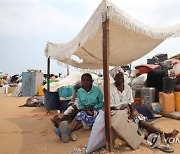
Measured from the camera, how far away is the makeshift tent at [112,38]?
359cm

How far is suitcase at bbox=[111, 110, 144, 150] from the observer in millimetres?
3668

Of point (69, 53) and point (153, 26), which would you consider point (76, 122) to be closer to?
point (69, 53)

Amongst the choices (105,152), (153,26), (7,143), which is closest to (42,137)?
(7,143)

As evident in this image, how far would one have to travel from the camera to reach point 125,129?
3689mm

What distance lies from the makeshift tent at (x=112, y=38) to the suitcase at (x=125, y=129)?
0.14 m

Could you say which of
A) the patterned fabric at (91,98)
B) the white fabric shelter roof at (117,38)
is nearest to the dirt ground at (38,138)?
the patterned fabric at (91,98)

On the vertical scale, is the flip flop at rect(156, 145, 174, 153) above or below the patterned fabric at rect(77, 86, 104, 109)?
below

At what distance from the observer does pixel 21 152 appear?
3.94 meters

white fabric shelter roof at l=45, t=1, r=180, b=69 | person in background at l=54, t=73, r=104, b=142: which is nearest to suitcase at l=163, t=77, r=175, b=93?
white fabric shelter roof at l=45, t=1, r=180, b=69

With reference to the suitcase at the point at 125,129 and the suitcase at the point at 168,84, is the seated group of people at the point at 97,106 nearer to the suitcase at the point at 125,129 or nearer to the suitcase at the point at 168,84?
the suitcase at the point at 125,129

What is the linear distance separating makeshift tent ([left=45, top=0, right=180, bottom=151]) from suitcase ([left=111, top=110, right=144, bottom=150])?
0.14 metres

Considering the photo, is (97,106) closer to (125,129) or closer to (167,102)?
(125,129)

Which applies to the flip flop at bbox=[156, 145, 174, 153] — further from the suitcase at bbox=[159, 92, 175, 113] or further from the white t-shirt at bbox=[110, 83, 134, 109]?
the suitcase at bbox=[159, 92, 175, 113]

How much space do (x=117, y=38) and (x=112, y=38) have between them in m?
0.10
